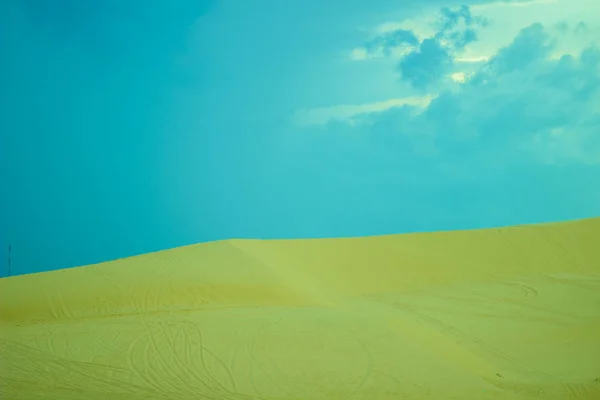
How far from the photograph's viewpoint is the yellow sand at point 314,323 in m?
9.15

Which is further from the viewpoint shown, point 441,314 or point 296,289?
point 296,289

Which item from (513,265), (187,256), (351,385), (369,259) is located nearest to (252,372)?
(351,385)

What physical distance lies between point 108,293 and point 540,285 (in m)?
14.2

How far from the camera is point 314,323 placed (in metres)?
12.7

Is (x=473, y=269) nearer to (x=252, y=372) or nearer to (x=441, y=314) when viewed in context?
(x=441, y=314)

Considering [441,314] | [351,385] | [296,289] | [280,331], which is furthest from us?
[296,289]

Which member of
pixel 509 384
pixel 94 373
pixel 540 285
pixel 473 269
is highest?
pixel 473 269

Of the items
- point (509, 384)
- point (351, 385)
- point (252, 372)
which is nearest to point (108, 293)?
point (252, 372)

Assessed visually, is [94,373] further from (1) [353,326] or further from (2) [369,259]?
(2) [369,259]

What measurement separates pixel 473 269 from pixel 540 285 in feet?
10.1

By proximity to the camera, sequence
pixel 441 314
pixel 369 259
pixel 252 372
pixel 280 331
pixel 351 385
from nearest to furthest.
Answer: pixel 351 385
pixel 252 372
pixel 280 331
pixel 441 314
pixel 369 259

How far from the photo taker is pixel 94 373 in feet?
31.1

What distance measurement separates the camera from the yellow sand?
9148mm

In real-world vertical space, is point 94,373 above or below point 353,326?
below
